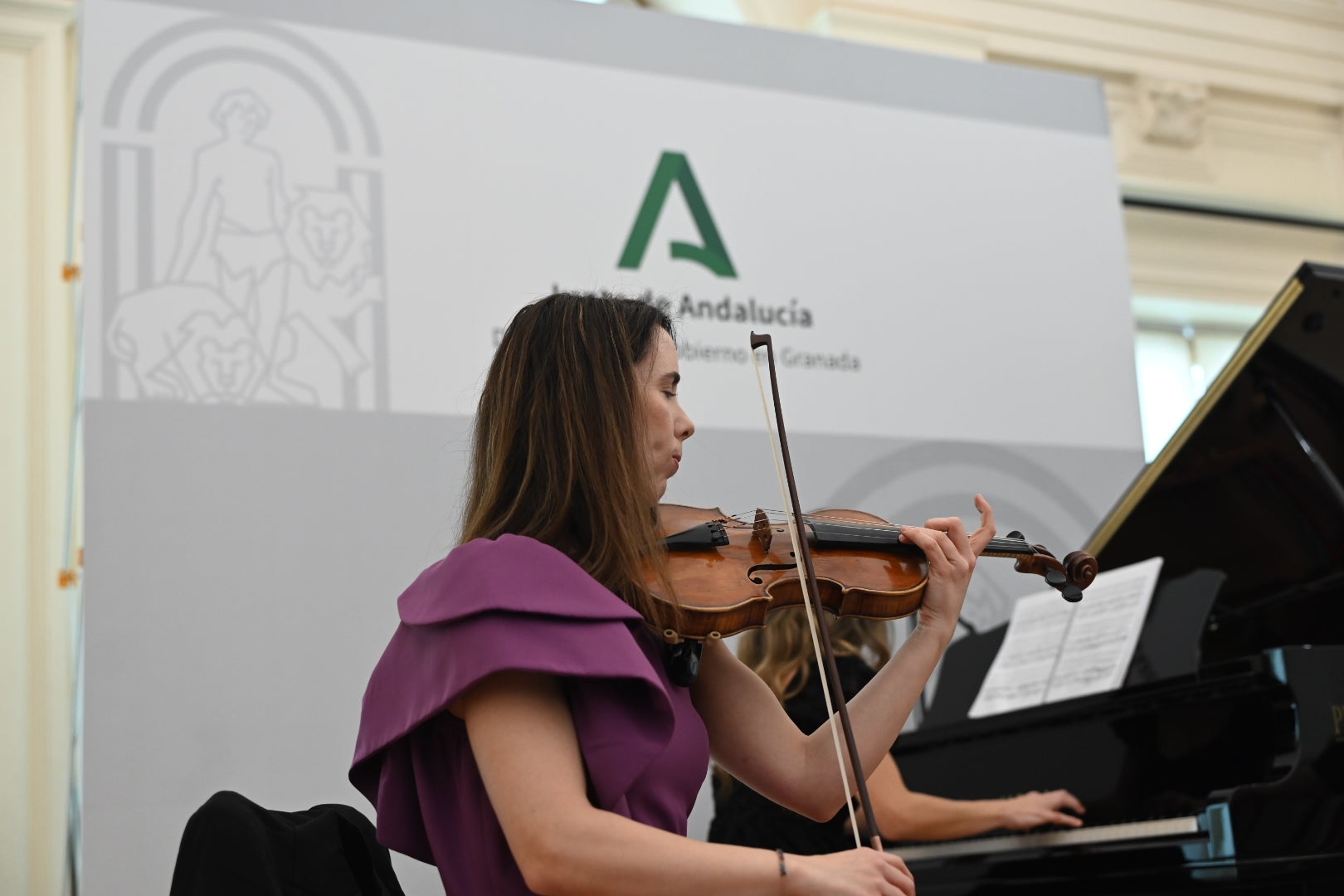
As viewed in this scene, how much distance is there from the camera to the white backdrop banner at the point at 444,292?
2.99m

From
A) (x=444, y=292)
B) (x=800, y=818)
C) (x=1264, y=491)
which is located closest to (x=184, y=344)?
(x=444, y=292)

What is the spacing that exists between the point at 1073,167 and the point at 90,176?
2.70 metres

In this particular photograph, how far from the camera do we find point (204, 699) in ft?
9.66

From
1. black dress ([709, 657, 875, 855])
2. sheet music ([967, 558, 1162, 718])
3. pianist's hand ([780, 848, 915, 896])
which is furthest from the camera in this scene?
sheet music ([967, 558, 1162, 718])

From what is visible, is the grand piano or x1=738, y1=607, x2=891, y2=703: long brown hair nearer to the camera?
the grand piano

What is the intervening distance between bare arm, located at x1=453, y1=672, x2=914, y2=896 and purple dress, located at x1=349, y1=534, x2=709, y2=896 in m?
0.06

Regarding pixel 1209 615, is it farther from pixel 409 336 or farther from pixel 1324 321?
pixel 409 336

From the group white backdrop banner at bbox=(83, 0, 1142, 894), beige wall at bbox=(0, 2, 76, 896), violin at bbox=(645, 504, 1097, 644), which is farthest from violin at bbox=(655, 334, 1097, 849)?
beige wall at bbox=(0, 2, 76, 896)

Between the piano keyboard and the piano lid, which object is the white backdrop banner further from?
the piano keyboard

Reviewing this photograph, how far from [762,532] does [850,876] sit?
19.0 inches

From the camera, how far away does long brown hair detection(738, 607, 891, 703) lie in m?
2.58

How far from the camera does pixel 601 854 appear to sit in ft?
3.95

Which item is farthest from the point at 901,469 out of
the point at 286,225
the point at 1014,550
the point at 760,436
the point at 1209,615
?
the point at 1014,550

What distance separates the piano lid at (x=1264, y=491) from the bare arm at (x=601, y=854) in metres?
1.83
